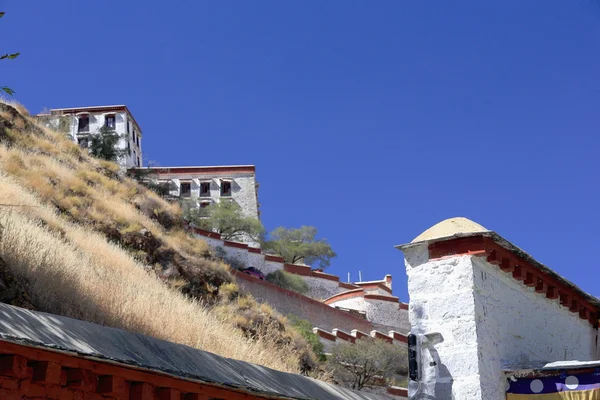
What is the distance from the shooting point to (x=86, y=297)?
486 inches

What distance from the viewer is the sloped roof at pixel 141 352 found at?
570cm

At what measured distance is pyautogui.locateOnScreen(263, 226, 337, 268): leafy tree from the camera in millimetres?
57219

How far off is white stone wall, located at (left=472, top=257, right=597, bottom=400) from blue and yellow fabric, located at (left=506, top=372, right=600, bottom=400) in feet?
0.55

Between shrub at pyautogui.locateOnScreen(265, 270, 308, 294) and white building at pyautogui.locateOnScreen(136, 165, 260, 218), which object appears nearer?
shrub at pyautogui.locateOnScreen(265, 270, 308, 294)

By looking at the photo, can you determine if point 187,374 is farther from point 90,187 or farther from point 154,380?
point 90,187

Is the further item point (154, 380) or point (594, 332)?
point (594, 332)

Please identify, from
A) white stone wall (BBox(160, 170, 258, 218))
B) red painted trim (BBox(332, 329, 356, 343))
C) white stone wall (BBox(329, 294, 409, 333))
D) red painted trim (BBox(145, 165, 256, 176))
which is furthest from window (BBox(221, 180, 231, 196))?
red painted trim (BBox(332, 329, 356, 343))

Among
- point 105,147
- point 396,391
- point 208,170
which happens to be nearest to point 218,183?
point 208,170

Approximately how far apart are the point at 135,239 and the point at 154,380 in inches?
607

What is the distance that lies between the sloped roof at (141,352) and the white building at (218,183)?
54472 millimetres

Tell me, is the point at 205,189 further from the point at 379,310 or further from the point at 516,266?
the point at 516,266

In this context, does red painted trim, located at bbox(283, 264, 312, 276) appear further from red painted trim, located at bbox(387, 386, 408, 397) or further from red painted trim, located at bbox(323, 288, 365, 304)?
red painted trim, located at bbox(387, 386, 408, 397)

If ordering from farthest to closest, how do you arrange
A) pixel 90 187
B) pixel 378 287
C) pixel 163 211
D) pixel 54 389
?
pixel 378 287
pixel 163 211
pixel 90 187
pixel 54 389

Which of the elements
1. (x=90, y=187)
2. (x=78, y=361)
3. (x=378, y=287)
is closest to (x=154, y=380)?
(x=78, y=361)
